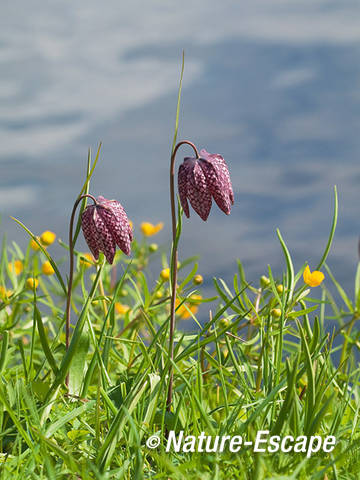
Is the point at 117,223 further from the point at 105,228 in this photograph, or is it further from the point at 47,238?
the point at 47,238

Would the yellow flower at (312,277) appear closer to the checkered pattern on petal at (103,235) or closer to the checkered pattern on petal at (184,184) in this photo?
the checkered pattern on petal at (184,184)

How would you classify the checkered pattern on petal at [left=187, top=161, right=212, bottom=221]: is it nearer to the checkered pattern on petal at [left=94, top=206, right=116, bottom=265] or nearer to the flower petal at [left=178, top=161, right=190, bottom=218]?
the flower petal at [left=178, top=161, right=190, bottom=218]

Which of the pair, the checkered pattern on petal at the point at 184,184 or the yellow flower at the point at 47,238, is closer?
the checkered pattern on petal at the point at 184,184

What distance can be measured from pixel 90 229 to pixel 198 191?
0.33 m

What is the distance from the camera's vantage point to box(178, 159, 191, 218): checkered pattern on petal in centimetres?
166

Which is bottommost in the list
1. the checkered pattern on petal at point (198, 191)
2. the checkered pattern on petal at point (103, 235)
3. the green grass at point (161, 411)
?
the green grass at point (161, 411)

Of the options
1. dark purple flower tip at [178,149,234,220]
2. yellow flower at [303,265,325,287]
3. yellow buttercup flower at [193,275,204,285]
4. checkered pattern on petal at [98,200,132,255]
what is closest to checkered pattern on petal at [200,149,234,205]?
dark purple flower tip at [178,149,234,220]

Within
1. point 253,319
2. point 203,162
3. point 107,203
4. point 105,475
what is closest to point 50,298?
point 253,319

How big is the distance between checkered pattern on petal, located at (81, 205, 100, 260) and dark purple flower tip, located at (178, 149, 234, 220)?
264 mm

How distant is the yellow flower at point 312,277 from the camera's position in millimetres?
1943

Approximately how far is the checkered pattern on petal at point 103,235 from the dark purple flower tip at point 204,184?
23 centimetres

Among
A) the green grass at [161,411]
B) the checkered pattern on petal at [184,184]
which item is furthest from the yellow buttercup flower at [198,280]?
the checkered pattern on petal at [184,184]

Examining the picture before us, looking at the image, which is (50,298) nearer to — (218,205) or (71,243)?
(71,243)

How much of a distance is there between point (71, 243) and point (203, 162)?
45 cm
